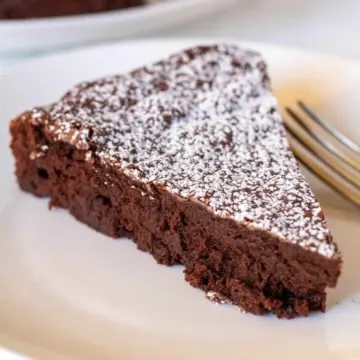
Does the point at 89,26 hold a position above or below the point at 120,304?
above

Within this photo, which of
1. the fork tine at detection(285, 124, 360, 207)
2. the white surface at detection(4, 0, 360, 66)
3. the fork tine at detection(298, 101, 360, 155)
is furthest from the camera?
the white surface at detection(4, 0, 360, 66)

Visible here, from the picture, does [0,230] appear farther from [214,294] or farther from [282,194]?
[282,194]

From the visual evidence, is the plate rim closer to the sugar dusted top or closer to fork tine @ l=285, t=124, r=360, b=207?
the sugar dusted top

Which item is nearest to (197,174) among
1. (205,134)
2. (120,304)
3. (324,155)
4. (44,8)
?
(205,134)

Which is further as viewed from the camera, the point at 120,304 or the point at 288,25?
the point at 288,25

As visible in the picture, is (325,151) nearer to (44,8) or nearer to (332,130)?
(332,130)

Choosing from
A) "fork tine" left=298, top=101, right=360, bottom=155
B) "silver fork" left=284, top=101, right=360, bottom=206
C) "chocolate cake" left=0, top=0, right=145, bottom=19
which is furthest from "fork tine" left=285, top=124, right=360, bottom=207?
"chocolate cake" left=0, top=0, right=145, bottom=19

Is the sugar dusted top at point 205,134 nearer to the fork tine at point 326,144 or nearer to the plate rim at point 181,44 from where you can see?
the fork tine at point 326,144

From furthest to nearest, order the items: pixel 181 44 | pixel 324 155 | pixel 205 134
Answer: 1. pixel 181 44
2. pixel 324 155
3. pixel 205 134
